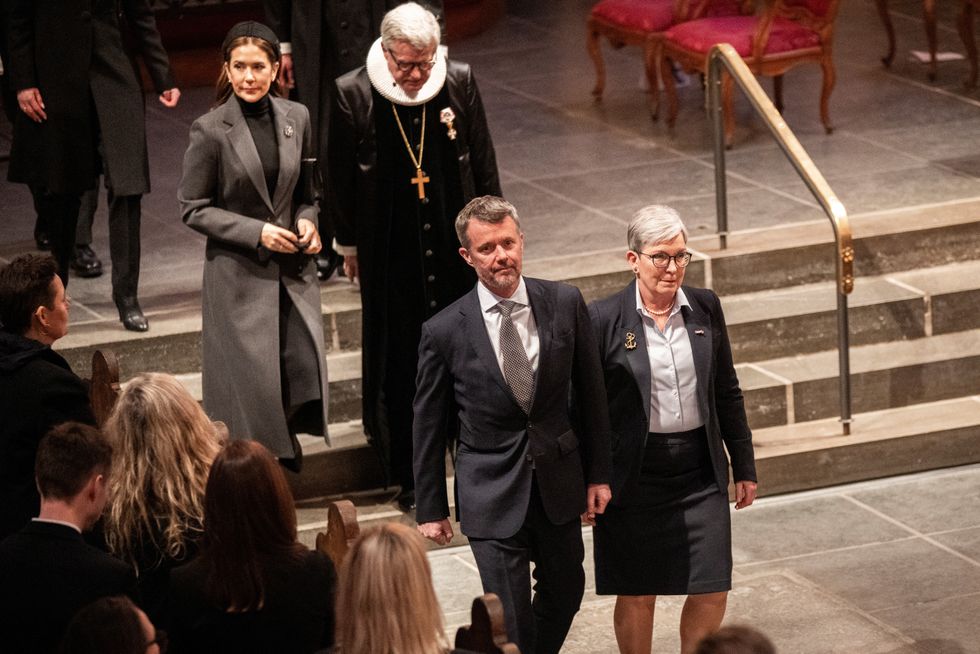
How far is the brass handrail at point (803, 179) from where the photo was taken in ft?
22.2

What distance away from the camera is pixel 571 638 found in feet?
18.7

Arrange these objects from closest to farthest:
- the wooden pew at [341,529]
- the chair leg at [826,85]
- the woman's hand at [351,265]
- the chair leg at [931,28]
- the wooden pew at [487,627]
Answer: the wooden pew at [487,627], the wooden pew at [341,529], the woman's hand at [351,265], the chair leg at [826,85], the chair leg at [931,28]

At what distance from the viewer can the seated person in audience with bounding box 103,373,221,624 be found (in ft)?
13.7

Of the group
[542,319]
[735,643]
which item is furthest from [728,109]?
[735,643]

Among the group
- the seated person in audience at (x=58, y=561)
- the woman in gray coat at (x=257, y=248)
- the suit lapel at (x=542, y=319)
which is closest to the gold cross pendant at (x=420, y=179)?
the woman in gray coat at (x=257, y=248)

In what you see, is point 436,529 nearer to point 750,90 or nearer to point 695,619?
point 695,619

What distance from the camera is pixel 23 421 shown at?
14.9 feet

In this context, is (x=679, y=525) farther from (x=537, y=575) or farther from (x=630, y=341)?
(x=630, y=341)

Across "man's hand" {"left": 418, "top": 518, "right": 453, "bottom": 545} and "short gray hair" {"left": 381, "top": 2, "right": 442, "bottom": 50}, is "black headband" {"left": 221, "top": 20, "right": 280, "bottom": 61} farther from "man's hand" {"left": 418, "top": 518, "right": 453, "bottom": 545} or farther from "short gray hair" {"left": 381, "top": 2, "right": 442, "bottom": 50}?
"man's hand" {"left": 418, "top": 518, "right": 453, "bottom": 545}

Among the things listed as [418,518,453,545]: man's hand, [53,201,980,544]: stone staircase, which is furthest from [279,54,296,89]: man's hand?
[418,518,453,545]: man's hand

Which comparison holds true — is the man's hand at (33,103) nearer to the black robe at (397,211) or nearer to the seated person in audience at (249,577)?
the black robe at (397,211)

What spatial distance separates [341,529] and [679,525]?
3.66 ft

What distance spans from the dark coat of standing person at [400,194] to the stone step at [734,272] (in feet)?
2.81

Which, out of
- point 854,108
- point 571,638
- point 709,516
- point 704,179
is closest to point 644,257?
point 709,516
